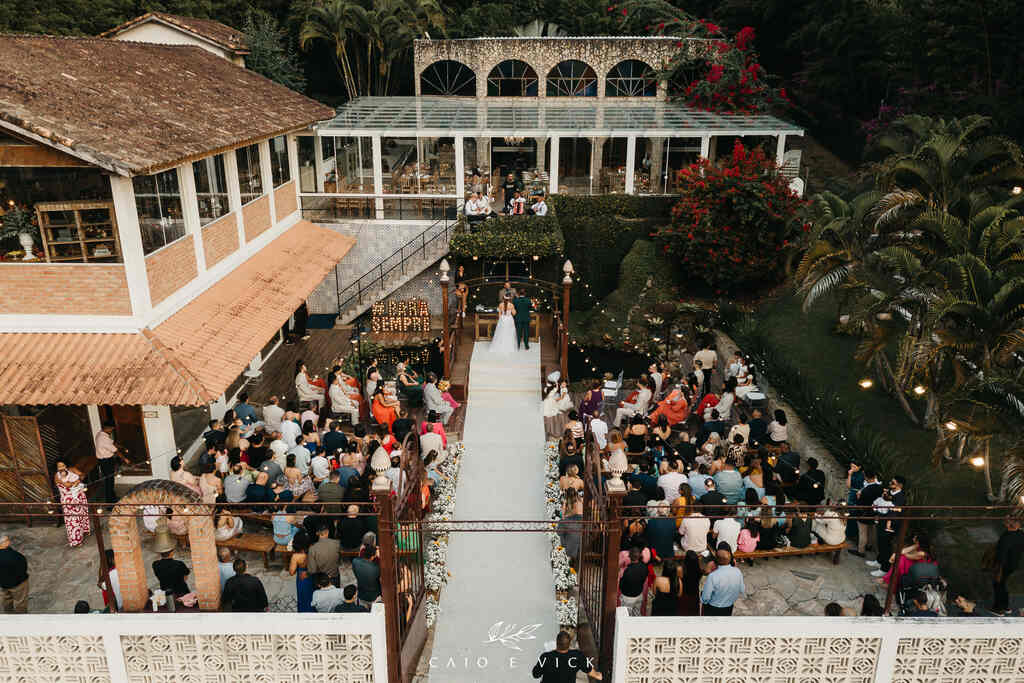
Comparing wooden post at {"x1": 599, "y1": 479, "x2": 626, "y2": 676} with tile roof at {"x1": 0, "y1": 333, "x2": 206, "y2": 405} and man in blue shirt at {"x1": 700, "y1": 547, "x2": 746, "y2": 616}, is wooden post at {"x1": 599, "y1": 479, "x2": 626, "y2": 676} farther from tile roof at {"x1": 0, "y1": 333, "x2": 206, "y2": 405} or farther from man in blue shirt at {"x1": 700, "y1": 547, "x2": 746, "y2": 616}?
tile roof at {"x1": 0, "y1": 333, "x2": 206, "y2": 405}

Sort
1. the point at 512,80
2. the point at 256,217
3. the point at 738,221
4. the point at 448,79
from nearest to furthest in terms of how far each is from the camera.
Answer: the point at 256,217
the point at 738,221
the point at 512,80
the point at 448,79

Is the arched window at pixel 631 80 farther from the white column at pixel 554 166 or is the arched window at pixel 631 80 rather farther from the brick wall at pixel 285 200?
the brick wall at pixel 285 200

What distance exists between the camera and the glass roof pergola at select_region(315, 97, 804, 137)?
23.1 m

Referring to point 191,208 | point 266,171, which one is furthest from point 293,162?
point 191,208

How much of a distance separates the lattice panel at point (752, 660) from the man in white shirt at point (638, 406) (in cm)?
733

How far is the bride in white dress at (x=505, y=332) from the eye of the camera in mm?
17656

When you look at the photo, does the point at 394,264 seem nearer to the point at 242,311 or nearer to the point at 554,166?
the point at 554,166

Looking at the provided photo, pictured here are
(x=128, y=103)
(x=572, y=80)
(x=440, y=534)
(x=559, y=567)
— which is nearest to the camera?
(x=559, y=567)

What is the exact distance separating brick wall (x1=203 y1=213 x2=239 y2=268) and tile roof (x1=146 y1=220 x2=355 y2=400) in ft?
1.46

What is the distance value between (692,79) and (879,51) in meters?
7.29

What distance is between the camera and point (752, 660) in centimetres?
729

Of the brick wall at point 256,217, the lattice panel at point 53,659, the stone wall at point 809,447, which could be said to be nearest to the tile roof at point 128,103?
the brick wall at point 256,217

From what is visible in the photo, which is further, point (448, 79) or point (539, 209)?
point (448, 79)

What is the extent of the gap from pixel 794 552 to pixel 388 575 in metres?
6.02
